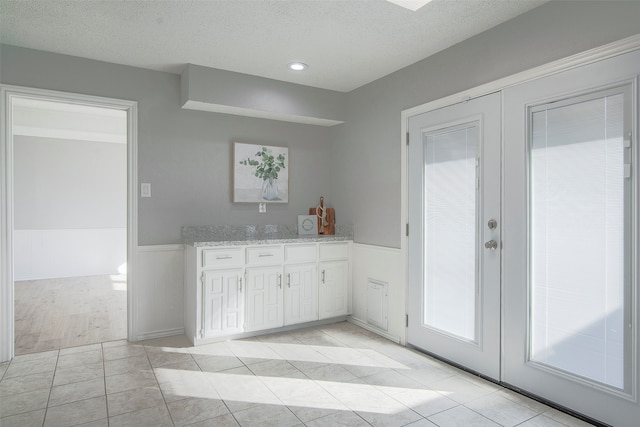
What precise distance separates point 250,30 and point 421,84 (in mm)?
1396

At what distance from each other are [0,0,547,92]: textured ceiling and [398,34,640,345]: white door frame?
0.39 m

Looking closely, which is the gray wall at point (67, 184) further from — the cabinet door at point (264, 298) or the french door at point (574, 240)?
the french door at point (574, 240)

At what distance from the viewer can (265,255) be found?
3482 millimetres

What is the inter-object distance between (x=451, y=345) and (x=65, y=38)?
11.8 ft

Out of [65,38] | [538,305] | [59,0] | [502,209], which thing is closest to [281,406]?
[538,305]

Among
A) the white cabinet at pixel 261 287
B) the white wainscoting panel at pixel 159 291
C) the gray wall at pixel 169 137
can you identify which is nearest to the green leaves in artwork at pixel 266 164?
the gray wall at pixel 169 137

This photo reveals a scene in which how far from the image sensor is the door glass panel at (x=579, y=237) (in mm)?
1972

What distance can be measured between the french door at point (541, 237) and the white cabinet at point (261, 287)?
1.03 metres

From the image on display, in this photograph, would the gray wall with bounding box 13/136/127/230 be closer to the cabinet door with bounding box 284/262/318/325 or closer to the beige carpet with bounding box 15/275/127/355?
the beige carpet with bounding box 15/275/127/355

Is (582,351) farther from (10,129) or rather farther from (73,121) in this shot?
(73,121)

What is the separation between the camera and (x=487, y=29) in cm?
258

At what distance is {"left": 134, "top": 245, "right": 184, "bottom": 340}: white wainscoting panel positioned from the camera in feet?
11.0

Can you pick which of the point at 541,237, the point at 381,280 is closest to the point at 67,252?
the point at 381,280

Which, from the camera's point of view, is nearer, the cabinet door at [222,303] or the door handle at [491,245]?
the door handle at [491,245]
